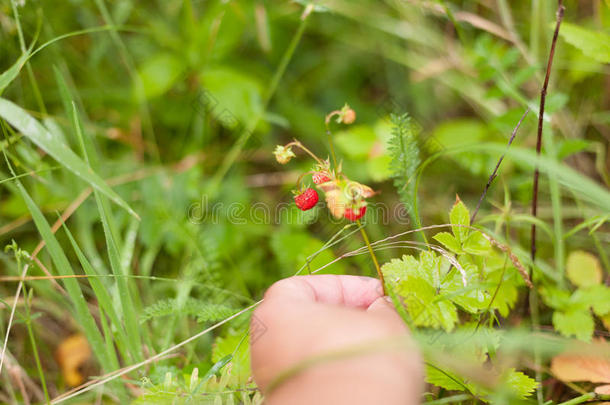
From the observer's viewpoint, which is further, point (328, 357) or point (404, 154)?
point (404, 154)

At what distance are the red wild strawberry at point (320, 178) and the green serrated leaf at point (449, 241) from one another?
0.26m

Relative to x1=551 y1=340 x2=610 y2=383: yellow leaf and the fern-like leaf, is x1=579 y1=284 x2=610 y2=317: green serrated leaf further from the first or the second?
the fern-like leaf

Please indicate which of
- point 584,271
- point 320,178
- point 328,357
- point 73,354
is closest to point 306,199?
point 320,178

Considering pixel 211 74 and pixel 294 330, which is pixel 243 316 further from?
pixel 211 74

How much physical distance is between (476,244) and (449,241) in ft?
0.20

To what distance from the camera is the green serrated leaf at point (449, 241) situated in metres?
0.97

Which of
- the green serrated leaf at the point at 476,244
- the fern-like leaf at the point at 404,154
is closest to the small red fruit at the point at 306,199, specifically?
the fern-like leaf at the point at 404,154

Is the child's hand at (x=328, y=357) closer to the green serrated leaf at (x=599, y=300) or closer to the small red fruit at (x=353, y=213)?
the small red fruit at (x=353, y=213)

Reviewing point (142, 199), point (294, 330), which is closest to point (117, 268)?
point (294, 330)

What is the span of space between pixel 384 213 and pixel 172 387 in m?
1.08

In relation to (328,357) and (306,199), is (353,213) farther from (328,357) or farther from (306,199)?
(328,357)

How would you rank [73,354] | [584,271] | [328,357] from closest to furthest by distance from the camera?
[328,357] → [584,271] → [73,354]

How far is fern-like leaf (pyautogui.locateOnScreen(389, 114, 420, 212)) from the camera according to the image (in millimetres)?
1056

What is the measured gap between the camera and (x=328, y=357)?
23.0 inches
